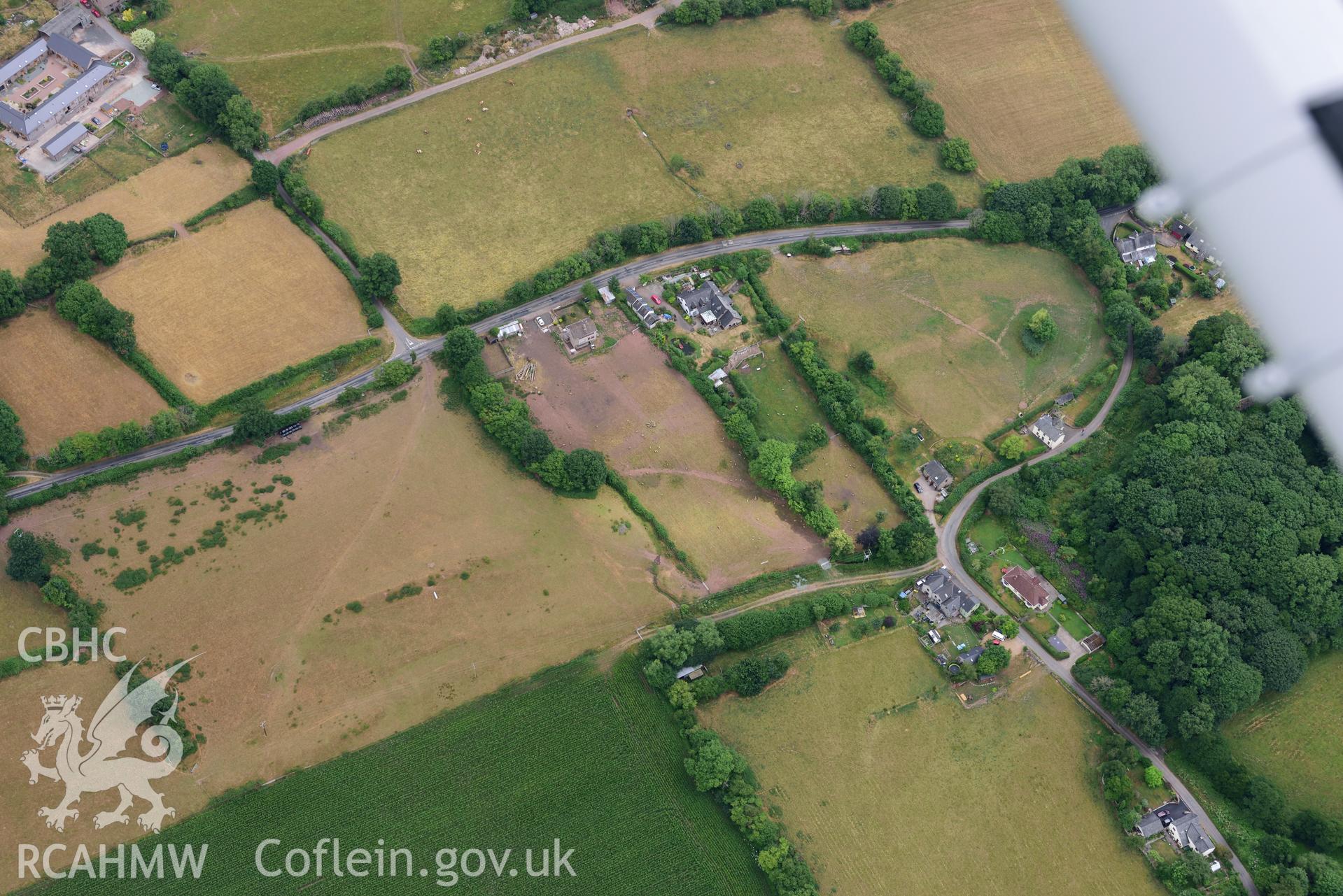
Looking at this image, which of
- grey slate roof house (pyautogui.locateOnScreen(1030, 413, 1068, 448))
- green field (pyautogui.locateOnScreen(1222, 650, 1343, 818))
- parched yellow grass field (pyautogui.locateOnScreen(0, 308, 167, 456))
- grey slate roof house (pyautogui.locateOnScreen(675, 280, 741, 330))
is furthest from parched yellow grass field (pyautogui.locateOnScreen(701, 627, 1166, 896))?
parched yellow grass field (pyautogui.locateOnScreen(0, 308, 167, 456))

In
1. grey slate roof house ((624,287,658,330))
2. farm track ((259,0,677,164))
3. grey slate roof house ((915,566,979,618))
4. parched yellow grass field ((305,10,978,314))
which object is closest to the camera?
grey slate roof house ((915,566,979,618))

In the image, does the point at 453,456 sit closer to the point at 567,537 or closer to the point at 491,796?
the point at 567,537

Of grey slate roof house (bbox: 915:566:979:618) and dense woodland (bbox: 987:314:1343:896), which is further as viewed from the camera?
grey slate roof house (bbox: 915:566:979:618)

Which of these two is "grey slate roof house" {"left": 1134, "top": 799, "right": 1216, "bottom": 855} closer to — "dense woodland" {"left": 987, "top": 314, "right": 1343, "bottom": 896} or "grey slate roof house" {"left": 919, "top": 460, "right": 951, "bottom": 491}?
"dense woodland" {"left": 987, "top": 314, "right": 1343, "bottom": 896}

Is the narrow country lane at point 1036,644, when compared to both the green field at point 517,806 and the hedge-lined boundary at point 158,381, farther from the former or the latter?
the hedge-lined boundary at point 158,381

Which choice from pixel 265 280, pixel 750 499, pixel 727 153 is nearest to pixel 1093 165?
pixel 727 153

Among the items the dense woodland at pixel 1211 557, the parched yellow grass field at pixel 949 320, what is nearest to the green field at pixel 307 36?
the parched yellow grass field at pixel 949 320
